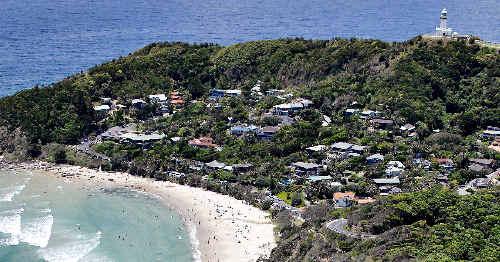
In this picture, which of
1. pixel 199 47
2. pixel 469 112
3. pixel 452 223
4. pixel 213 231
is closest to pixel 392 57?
pixel 469 112

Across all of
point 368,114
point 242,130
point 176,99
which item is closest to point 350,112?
point 368,114

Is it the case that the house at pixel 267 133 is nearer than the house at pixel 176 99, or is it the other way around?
the house at pixel 267 133

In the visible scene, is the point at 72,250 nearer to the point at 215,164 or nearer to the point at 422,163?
the point at 215,164

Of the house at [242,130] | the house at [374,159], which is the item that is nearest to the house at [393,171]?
the house at [374,159]

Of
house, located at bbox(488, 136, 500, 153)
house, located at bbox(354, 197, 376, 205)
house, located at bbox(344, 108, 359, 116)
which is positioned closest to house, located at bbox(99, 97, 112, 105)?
house, located at bbox(344, 108, 359, 116)

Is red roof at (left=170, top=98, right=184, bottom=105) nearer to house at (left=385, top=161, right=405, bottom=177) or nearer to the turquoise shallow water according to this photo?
the turquoise shallow water

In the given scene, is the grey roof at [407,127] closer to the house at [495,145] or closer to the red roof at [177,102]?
the house at [495,145]

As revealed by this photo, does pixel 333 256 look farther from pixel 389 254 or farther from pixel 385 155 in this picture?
pixel 385 155
